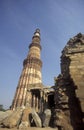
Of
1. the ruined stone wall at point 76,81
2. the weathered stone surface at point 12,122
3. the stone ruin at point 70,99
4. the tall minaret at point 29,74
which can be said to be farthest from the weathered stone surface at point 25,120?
the tall minaret at point 29,74

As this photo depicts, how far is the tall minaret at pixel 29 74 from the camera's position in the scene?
22.7m

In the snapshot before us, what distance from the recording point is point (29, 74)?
81.1 feet

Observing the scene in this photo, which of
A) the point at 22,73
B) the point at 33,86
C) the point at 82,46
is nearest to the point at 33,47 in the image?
the point at 22,73

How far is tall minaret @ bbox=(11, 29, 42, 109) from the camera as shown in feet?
74.4

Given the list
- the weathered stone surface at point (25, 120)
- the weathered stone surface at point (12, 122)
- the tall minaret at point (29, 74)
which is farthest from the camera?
the tall minaret at point (29, 74)

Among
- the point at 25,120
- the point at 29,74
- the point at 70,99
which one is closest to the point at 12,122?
the point at 25,120

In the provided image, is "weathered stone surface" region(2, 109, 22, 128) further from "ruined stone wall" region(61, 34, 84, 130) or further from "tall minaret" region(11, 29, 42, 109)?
"tall minaret" region(11, 29, 42, 109)

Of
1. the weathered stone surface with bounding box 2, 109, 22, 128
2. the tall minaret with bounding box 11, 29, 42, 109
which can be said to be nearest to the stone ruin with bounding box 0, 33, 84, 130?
the weathered stone surface with bounding box 2, 109, 22, 128

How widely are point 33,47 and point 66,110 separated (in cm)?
2527

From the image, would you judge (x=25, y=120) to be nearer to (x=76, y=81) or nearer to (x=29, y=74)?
(x=76, y=81)

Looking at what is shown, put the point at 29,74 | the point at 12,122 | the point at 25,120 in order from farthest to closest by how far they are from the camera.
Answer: the point at 29,74 < the point at 25,120 < the point at 12,122

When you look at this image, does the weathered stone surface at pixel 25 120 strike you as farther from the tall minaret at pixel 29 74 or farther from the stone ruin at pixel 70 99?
the tall minaret at pixel 29 74

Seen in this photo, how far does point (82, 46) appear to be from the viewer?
446 centimetres

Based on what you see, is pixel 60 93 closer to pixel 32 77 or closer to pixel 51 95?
pixel 51 95
